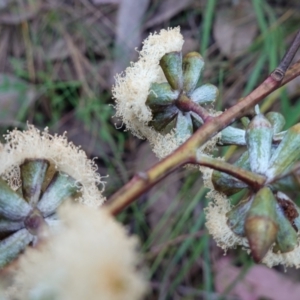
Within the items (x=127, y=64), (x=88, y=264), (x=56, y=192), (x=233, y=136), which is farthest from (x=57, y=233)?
(x=127, y=64)

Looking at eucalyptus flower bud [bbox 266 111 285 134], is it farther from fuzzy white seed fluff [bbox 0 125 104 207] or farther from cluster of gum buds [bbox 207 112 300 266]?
fuzzy white seed fluff [bbox 0 125 104 207]

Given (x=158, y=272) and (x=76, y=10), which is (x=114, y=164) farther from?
(x=76, y=10)

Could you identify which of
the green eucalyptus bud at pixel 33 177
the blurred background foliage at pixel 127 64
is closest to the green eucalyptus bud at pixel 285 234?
the green eucalyptus bud at pixel 33 177

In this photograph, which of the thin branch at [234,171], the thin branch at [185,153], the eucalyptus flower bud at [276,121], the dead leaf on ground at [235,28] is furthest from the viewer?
the dead leaf on ground at [235,28]

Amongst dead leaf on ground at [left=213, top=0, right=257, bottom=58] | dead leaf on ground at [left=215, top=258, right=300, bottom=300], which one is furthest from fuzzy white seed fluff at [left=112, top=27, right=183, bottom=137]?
dead leaf on ground at [left=213, top=0, right=257, bottom=58]

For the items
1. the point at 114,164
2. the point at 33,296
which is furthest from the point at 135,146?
the point at 33,296

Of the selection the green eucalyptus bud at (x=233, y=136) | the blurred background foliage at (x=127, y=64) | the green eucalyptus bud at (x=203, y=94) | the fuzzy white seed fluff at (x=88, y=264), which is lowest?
the fuzzy white seed fluff at (x=88, y=264)

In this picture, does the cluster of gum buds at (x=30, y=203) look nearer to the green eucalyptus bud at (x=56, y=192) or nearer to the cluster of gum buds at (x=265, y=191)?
the green eucalyptus bud at (x=56, y=192)
